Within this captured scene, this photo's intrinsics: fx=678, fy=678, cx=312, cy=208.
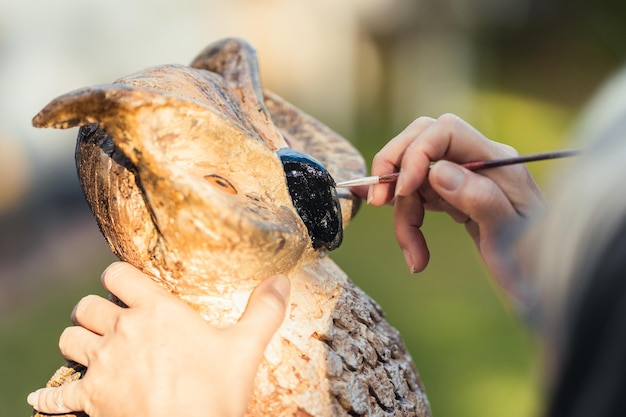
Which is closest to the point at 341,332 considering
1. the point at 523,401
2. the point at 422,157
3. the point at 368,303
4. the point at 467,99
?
the point at 368,303

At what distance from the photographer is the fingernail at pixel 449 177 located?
727 mm

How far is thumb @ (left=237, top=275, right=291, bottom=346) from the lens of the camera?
668mm

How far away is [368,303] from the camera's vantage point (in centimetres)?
84

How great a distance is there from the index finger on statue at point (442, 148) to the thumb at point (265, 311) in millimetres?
191

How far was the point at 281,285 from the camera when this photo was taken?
70 cm

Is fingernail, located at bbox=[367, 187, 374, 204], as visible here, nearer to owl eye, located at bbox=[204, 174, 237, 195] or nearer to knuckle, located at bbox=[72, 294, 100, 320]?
owl eye, located at bbox=[204, 174, 237, 195]

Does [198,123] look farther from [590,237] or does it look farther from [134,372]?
[590,237]

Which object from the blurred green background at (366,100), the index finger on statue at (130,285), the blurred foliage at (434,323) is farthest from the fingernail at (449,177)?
the blurred foliage at (434,323)

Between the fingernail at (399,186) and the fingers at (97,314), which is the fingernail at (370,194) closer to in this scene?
the fingernail at (399,186)

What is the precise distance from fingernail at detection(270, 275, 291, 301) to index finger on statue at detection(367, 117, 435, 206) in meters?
0.18

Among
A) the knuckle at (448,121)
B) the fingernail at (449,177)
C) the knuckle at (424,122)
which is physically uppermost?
the knuckle at (448,121)

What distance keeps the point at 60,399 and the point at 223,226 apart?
10.5 inches

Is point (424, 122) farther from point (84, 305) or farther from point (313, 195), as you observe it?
point (84, 305)

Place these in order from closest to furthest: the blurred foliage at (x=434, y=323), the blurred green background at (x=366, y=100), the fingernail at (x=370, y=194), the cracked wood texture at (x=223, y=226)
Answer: the cracked wood texture at (x=223, y=226) < the fingernail at (x=370, y=194) < the blurred foliage at (x=434, y=323) < the blurred green background at (x=366, y=100)
